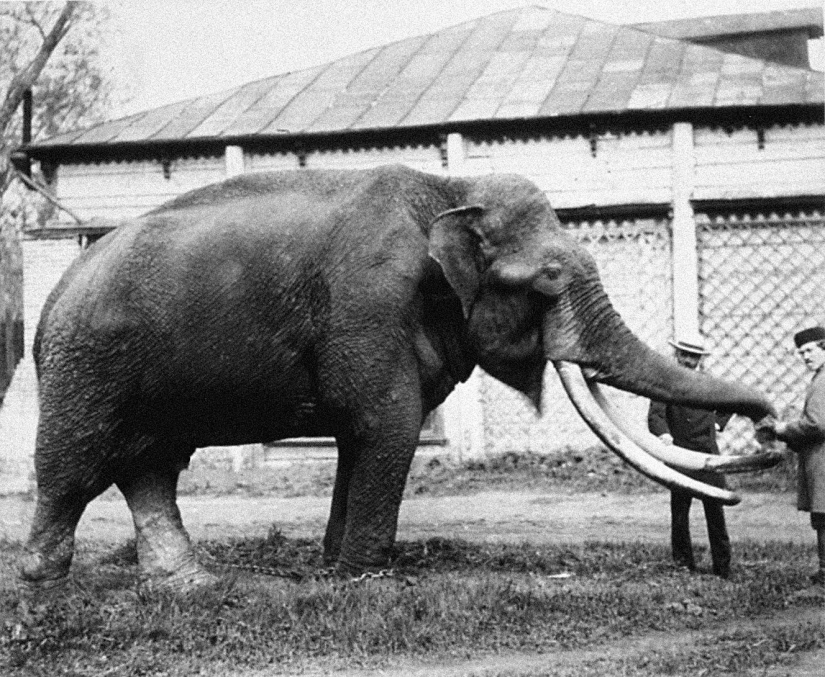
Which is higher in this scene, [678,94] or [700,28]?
[700,28]

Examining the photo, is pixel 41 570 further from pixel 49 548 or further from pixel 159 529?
pixel 159 529

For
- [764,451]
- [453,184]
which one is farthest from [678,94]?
[764,451]

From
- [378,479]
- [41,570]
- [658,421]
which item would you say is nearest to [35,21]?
[658,421]

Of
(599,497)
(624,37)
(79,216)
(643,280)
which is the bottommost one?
(599,497)

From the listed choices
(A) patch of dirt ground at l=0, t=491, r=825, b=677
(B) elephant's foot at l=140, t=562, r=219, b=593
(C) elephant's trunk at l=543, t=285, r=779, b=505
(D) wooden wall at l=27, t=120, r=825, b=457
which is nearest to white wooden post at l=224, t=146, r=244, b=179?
(D) wooden wall at l=27, t=120, r=825, b=457

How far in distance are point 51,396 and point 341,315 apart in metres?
1.56

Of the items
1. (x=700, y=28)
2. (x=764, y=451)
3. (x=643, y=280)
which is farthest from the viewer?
(x=700, y=28)

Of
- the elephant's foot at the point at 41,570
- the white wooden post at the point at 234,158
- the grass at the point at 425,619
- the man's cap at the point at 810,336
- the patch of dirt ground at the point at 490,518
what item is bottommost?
the patch of dirt ground at the point at 490,518

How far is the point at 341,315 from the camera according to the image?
6.38 metres

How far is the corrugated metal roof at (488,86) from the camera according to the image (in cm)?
1465

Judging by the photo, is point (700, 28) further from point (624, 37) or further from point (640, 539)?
point (640, 539)

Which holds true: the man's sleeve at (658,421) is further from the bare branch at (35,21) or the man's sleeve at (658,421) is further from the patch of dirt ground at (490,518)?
the bare branch at (35,21)

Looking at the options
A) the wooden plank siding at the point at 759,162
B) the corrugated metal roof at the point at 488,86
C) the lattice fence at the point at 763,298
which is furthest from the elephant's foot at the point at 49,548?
the wooden plank siding at the point at 759,162

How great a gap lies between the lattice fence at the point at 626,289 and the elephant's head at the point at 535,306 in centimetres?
760
